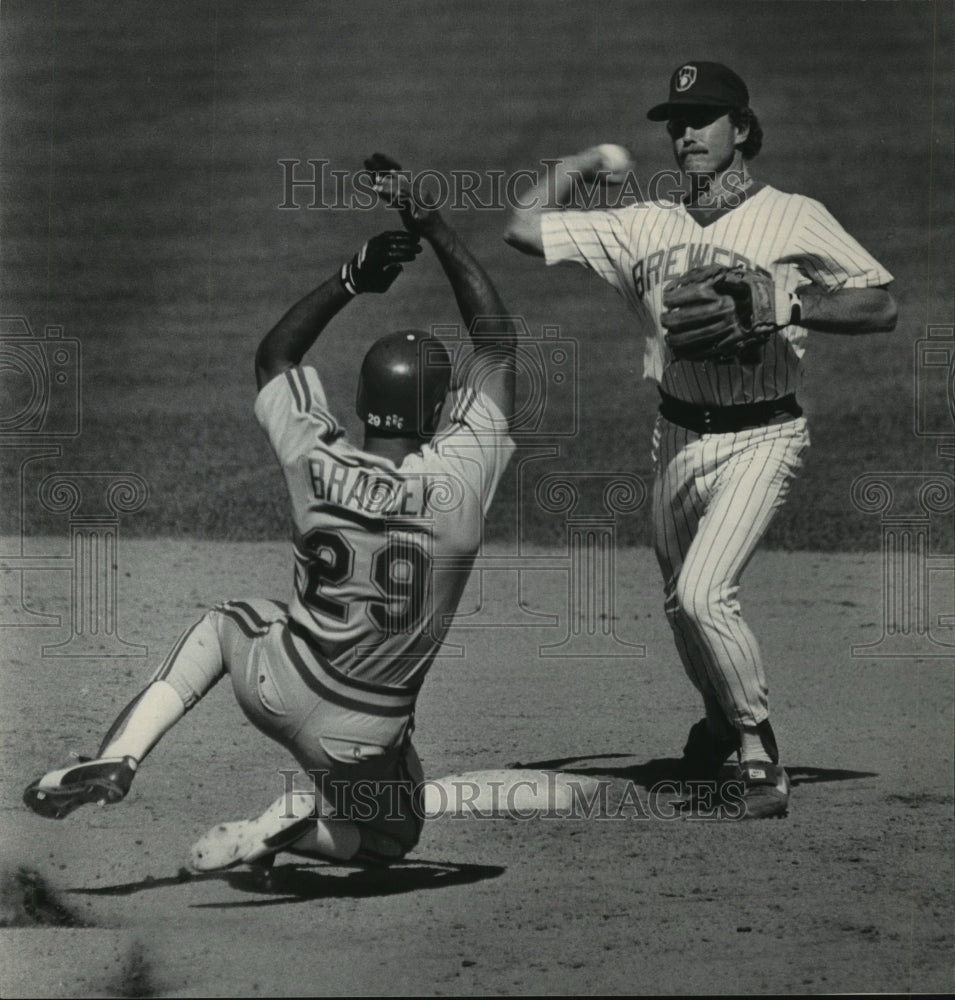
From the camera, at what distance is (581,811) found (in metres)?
4.40

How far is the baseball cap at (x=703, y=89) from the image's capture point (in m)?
4.17

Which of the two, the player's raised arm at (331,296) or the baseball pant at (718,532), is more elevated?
the player's raised arm at (331,296)

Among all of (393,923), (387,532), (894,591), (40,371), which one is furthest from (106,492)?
(894,591)

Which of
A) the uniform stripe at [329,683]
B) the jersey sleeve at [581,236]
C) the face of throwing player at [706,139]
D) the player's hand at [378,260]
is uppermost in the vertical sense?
the face of throwing player at [706,139]

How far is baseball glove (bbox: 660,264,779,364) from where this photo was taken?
396 centimetres

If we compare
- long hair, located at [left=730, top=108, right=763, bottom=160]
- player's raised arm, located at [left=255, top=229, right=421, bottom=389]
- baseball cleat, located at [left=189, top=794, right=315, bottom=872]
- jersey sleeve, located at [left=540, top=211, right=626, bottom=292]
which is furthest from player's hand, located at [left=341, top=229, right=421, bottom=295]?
baseball cleat, located at [left=189, top=794, right=315, bottom=872]

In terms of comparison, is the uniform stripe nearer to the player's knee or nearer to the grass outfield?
the player's knee

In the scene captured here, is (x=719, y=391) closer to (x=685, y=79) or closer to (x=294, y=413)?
(x=685, y=79)

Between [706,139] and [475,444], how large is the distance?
3.03 feet

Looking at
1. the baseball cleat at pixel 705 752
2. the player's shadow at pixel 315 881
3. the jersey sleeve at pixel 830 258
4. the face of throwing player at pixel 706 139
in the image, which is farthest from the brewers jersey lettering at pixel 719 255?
the player's shadow at pixel 315 881

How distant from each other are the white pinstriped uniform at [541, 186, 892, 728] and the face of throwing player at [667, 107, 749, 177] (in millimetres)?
104

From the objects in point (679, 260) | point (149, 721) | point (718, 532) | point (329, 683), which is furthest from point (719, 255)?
point (149, 721)

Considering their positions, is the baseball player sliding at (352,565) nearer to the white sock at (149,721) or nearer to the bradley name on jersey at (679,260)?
the white sock at (149,721)

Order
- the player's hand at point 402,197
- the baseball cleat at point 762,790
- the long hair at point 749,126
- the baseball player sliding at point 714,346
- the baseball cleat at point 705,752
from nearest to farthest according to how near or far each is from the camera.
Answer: the player's hand at point 402,197 < the baseball player sliding at point 714,346 < the long hair at point 749,126 < the baseball cleat at point 762,790 < the baseball cleat at point 705,752
